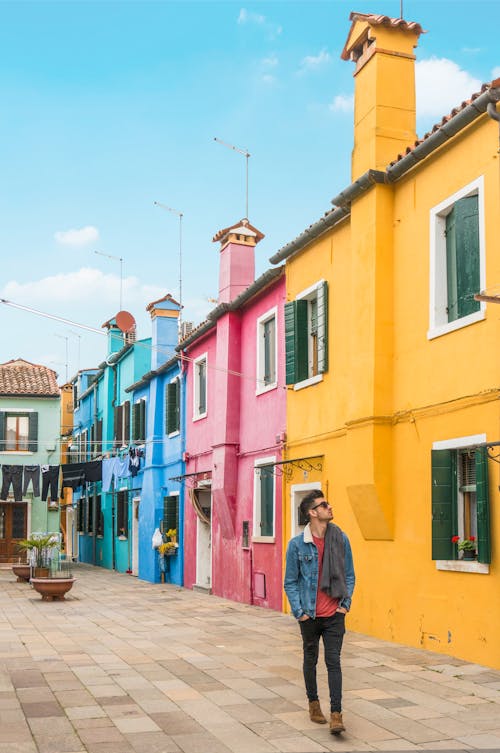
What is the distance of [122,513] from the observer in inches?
1176

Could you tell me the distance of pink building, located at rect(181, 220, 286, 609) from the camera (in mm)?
16422

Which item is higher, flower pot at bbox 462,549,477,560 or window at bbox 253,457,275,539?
window at bbox 253,457,275,539

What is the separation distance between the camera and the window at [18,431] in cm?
3319

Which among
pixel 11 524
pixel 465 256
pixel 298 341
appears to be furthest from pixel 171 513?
pixel 465 256

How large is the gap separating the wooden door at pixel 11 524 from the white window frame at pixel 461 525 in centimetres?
2502

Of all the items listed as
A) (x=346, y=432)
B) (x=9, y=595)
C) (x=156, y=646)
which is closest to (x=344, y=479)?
(x=346, y=432)

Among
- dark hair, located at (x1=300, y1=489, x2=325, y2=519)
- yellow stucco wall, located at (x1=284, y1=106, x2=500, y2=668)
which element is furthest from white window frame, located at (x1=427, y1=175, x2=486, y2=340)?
dark hair, located at (x1=300, y1=489, x2=325, y2=519)

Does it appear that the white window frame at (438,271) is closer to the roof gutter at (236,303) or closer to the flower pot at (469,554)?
the flower pot at (469,554)

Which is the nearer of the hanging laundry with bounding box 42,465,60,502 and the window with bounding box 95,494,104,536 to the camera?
the hanging laundry with bounding box 42,465,60,502

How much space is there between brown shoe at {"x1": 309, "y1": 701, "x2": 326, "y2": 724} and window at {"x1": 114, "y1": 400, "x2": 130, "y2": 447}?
74.3 ft

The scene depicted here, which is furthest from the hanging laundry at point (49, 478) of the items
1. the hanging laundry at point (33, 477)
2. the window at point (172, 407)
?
the window at point (172, 407)

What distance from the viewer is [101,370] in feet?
112

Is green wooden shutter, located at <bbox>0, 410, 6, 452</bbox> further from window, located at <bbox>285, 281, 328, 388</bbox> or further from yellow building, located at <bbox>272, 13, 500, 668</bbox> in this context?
yellow building, located at <bbox>272, 13, 500, 668</bbox>

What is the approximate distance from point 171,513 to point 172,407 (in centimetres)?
270
